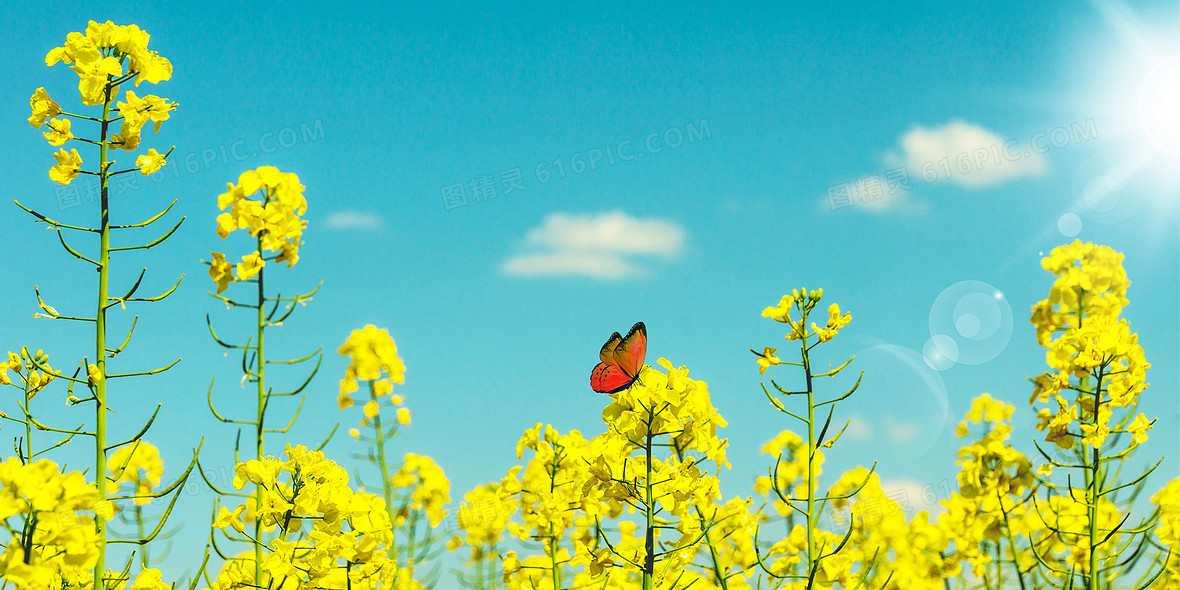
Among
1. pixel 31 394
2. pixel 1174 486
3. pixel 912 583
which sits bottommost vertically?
pixel 912 583

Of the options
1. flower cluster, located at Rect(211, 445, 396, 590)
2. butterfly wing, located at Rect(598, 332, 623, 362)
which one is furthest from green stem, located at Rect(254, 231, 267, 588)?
butterfly wing, located at Rect(598, 332, 623, 362)

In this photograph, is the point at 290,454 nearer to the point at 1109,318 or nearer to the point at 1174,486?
the point at 1109,318

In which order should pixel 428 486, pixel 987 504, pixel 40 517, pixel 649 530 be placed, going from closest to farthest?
pixel 40 517 < pixel 649 530 < pixel 987 504 < pixel 428 486

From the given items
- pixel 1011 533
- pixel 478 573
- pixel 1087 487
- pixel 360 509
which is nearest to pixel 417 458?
pixel 478 573

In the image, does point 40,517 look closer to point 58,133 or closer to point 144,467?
point 58,133

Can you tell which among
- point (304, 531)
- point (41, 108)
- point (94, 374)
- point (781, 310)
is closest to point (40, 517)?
point (94, 374)

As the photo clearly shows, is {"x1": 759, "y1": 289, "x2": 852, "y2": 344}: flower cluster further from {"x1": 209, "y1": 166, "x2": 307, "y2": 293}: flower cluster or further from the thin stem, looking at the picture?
{"x1": 209, "y1": 166, "x2": 307, "y2": 293}: flower cluster

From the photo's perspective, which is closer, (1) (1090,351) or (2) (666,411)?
(2) (666,411)

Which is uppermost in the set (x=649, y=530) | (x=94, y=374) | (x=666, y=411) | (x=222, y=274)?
(x=222, y=274)
